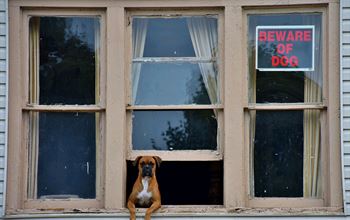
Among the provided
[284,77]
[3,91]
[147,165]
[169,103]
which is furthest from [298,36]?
[3,91]

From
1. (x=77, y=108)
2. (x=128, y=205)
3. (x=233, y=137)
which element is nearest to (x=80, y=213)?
(x=128, y=205)

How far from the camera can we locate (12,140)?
796 cm

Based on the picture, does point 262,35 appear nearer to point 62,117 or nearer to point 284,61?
point 284,61

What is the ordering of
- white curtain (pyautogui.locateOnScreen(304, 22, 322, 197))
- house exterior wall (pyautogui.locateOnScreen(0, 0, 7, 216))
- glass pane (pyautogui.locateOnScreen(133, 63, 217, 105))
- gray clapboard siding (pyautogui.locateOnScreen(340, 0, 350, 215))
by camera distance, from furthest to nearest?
glass pane (pyautogui.locateOnScreen(133, 63, 217, 105))
white curtain (pyautogui.locateOnScreen(304, 22, 322, 197))
house exterior wall (pyautogui.locateOnScreen(0, 0, 7, 216))
gray clapboard siding (pyautogui.locateOnScreen(340, 0, 350, 215))

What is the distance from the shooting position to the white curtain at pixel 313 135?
26.2 ft

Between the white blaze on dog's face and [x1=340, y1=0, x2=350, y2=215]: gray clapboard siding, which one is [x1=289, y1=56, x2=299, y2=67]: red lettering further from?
the white blaze on dog's face

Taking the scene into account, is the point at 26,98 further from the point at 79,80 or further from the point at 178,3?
the point at 178,3

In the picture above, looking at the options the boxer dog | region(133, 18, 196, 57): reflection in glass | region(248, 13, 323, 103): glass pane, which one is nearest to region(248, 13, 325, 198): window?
region(248, 13, 323, 103): glass pane

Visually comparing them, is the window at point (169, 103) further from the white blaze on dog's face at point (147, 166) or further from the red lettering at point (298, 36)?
Result: the white blaze on dog's face at point (147, 166)

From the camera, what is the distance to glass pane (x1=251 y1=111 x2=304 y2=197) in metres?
8.02

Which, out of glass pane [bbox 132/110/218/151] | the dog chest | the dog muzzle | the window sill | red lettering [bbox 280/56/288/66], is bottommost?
the window sill

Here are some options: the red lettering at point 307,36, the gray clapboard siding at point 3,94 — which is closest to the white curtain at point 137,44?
the gray clapboard siding at point 3,94

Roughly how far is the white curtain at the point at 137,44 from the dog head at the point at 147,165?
0.56 meters

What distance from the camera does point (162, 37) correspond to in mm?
8156
